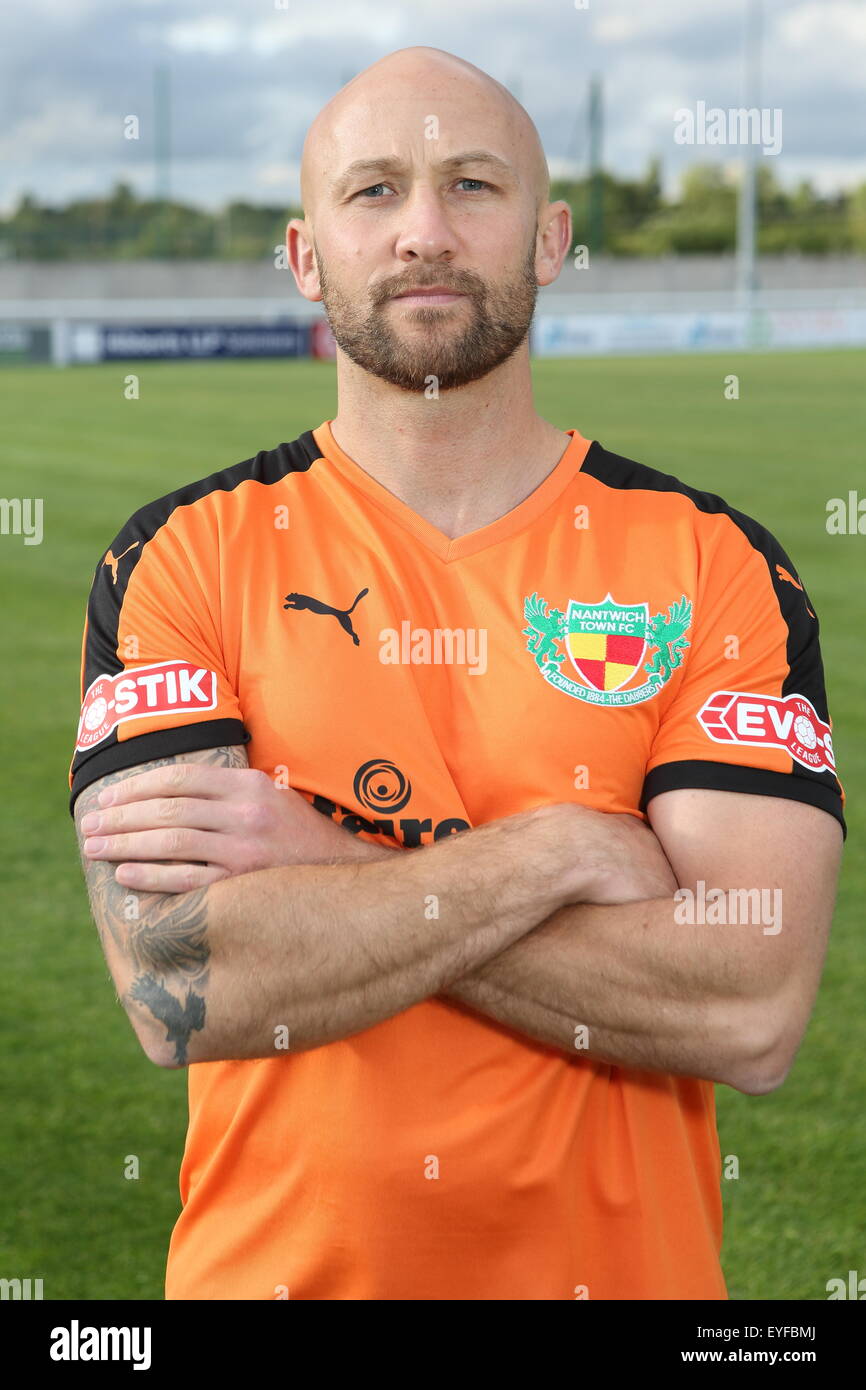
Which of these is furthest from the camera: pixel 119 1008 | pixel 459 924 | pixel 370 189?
pixel 119 1008

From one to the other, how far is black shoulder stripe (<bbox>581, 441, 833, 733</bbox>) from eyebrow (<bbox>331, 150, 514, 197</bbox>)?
51cm

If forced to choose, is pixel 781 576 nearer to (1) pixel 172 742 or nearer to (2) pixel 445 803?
(2) pixel 445 803

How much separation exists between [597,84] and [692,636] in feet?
177

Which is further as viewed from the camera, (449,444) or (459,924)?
(449,444)

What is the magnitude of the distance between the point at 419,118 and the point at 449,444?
0.51 metres

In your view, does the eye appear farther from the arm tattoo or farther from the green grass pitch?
the green grass pitch

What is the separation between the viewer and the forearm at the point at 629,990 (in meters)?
2.21

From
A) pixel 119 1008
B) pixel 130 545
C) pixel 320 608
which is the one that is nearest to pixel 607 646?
pixel 320 608

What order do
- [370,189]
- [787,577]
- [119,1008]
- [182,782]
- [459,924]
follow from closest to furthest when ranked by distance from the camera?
[459,924], [182,782], [370,189], [787,577], [119,1008]

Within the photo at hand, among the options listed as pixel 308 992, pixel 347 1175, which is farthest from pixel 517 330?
pixel 347 1175

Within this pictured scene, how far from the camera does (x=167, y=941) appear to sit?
222 centimetres

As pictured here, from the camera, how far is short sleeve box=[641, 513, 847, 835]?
233 centimetres

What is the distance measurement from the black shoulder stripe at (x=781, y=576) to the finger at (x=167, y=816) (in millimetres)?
862

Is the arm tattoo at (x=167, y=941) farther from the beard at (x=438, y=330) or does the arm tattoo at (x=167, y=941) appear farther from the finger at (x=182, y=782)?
the beard at (x=438, y=330)
